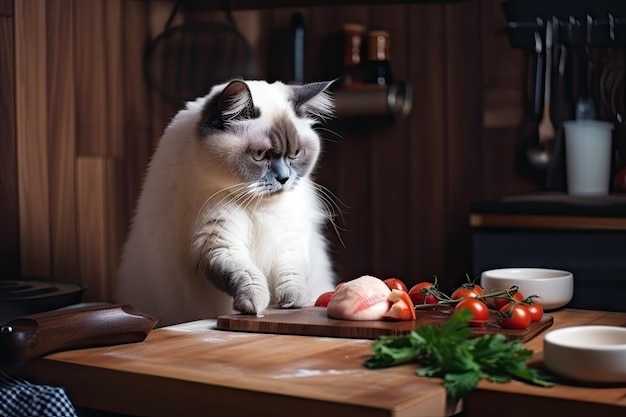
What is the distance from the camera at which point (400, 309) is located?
1561 mm

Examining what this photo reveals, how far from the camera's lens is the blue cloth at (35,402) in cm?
124

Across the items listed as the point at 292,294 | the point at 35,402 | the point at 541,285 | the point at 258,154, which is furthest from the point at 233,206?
the point at 35,402

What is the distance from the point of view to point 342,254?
3430 mm

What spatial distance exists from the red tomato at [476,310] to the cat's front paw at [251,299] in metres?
0.40

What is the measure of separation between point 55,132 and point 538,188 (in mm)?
A: 1577

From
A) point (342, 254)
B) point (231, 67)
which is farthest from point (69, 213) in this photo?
point (342, 254)

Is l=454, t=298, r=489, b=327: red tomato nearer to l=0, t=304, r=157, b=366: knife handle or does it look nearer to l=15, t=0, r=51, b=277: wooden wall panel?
l=0, t=304, r=157, b=366: knife handle

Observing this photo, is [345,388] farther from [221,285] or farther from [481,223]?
[481,223]

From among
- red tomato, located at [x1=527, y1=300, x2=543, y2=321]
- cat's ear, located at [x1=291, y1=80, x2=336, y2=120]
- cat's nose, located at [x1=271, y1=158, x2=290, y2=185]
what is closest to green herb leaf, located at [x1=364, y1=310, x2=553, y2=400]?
red tomato, located at [x1=527, y1=300, x2=543, y2=321]

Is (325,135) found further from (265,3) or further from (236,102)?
(236,102)

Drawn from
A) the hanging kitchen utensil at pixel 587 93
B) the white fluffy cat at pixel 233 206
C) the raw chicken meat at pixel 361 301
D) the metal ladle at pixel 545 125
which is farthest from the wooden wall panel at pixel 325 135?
the raw chicken meat at pixel 361 301

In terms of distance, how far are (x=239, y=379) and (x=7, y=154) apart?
1.76 meters

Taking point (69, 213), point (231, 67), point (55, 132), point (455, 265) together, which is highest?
point (231, 67)

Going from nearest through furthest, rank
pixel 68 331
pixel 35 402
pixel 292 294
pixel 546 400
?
1. pixel 546 400
2. pixel 35 402
3. pixel 68 331
4. pixel 292 294
